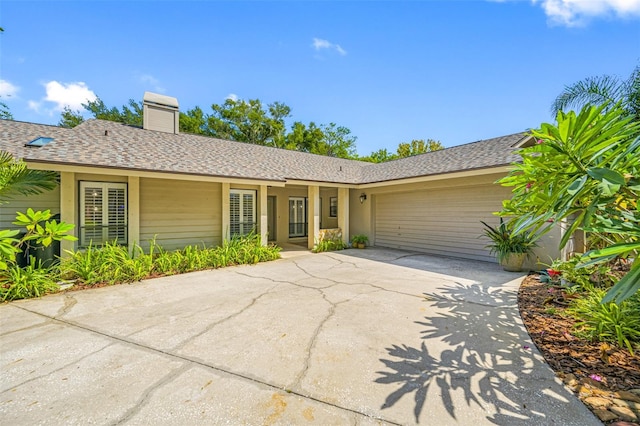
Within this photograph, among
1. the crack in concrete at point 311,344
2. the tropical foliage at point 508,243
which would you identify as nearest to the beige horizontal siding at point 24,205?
the crack in concrete at point 311,344

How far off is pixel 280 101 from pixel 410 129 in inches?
567

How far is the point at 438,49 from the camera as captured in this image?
9.84 meters

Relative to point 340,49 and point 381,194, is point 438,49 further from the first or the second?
point 381,194

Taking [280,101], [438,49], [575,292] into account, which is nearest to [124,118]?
[280,101]

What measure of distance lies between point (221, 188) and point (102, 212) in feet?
11.2

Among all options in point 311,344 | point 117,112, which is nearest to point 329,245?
point 311,344

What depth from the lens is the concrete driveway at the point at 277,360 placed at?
7.64ft

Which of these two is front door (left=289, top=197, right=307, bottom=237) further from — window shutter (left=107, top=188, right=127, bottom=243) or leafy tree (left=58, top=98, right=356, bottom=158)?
leafy tree (left=58, top=98, right=356, bottom=158)

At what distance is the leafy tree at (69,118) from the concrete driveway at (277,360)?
25834 millimetres

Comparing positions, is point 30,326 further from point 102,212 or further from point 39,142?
point 39,142

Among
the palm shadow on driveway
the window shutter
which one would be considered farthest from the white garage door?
the window shutter

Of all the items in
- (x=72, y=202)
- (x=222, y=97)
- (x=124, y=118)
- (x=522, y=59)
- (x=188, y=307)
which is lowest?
Answer: (x=188, y=307)

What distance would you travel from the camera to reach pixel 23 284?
5.59 meters

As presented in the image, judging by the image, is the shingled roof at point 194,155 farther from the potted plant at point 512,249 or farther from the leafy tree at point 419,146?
the leafy tree at point 419,146
